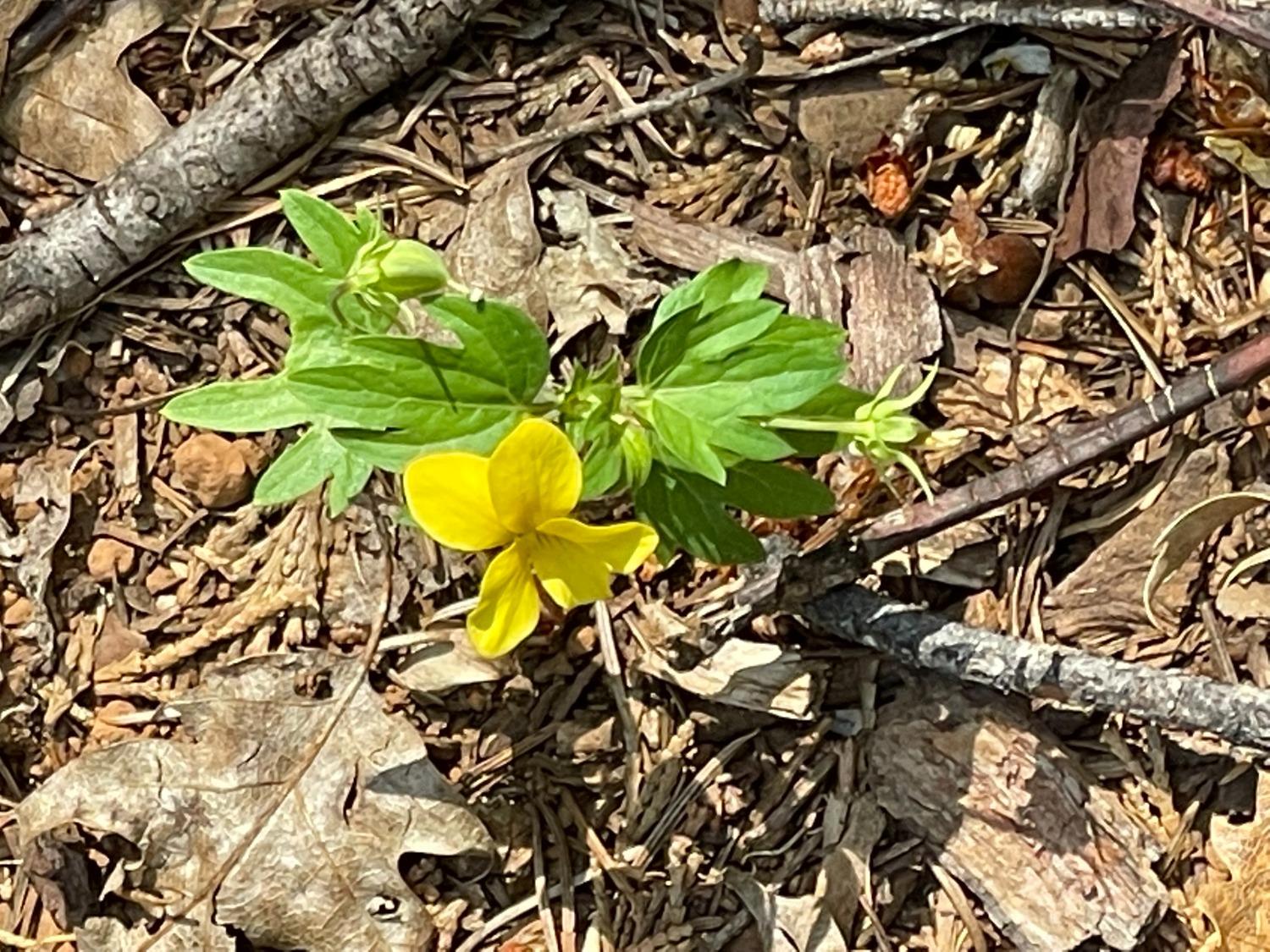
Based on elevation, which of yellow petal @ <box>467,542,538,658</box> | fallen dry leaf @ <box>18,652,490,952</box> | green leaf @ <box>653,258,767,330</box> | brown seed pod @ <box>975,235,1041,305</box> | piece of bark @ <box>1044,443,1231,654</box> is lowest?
piece of bark @ <box>1044,443,1231,654</box>

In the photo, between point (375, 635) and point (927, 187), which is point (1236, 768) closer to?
point (927, 187)

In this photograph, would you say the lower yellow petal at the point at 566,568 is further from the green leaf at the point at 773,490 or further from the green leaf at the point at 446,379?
the green leaf at the point at 773,490

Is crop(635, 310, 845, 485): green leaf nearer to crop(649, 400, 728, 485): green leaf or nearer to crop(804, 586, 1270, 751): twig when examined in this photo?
crop(649, 400, 728, 485): green leaf

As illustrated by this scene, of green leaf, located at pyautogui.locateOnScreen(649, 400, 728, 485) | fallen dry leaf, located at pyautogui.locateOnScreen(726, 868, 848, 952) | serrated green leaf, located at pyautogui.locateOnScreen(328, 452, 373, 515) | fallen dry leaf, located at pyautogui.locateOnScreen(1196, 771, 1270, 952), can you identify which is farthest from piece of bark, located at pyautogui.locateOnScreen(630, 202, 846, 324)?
fallen dry leaf, located at pyautogui.locateOnScreen(1196, 771, 1270, 952)

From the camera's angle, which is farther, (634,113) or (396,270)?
(634,113)

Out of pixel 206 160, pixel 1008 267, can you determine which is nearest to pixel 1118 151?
pixel 1008 267

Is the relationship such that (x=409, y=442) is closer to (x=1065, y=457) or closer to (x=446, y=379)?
(x=446, y=379)
